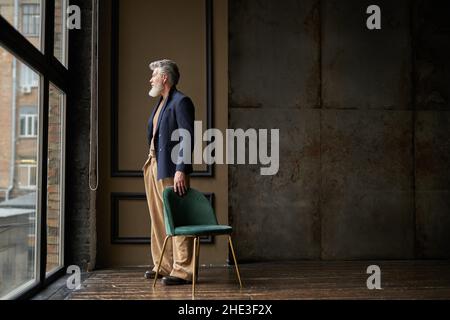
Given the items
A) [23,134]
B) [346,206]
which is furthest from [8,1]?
[346,206]

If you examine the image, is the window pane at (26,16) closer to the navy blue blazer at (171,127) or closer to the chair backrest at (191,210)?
the navy blue blazer at (171,127)

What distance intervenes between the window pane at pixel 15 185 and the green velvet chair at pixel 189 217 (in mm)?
876

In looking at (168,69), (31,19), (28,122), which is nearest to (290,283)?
(168,69)

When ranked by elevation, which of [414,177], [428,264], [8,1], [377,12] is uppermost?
[377,12]

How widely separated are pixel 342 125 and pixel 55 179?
9.25 ft

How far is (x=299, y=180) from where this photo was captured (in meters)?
5.20

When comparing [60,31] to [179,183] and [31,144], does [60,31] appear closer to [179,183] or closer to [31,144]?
[31,144]

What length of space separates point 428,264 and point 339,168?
1.22 meters

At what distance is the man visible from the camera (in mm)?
3826

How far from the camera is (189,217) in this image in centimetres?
386

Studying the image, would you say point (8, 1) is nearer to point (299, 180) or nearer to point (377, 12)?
point (299, 180)

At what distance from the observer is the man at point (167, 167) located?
383 centimetres

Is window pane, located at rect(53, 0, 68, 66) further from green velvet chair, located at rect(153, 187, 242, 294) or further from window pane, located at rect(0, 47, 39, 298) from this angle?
green velvet chair, located at rect(153, 187, 242, 294)
